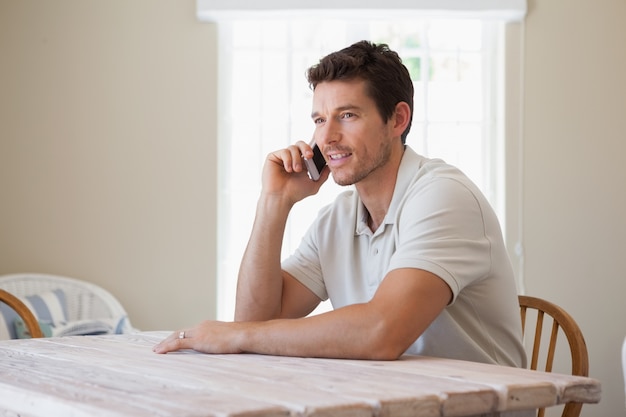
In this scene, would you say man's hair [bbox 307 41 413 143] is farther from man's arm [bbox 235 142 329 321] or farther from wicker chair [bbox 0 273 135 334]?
wicker chair [bbox 0 273 135 334]

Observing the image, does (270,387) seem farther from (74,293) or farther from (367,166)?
(74,293)

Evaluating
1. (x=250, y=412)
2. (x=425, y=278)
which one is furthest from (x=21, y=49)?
(x=250, y=412)

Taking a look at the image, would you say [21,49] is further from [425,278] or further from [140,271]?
[425,278]

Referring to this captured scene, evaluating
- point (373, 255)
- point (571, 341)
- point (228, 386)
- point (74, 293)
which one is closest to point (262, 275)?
point (373, 255)

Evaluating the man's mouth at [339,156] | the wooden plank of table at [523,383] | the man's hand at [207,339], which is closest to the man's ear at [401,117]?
the man's mouth at [339,156]

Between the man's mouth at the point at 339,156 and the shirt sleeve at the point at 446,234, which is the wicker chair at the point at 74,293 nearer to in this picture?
the man's mouth at the point at 339,156

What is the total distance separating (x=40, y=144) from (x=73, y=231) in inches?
19.7

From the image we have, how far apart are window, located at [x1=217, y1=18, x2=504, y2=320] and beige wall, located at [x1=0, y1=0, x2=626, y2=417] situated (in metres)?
Result: 0.12

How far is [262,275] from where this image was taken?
225cm

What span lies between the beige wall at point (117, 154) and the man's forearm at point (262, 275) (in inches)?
99.7

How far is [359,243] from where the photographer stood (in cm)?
216

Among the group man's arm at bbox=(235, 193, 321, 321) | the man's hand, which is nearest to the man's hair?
man's arm at bbox=(235, 193, 321, 321)

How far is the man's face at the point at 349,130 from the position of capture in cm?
218

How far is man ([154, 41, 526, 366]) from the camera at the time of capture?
5.40ft
